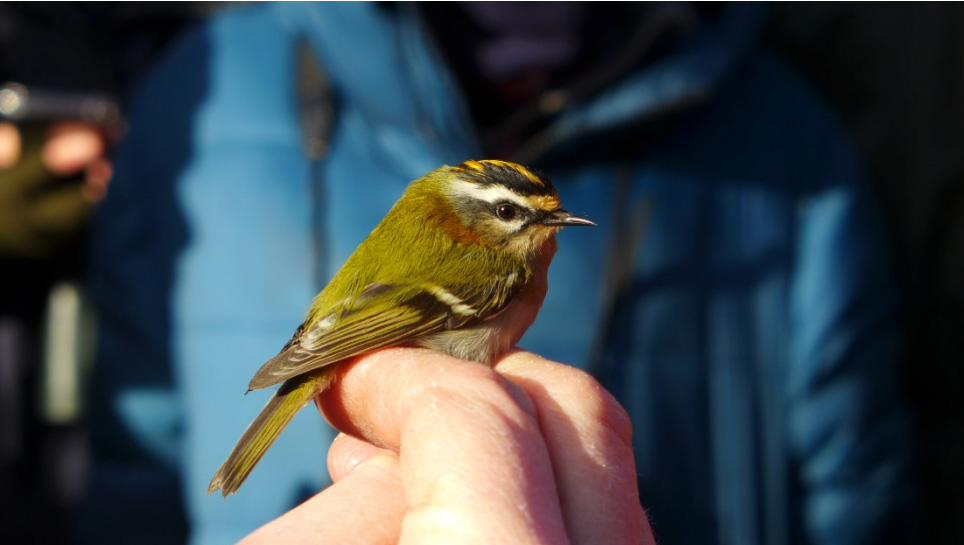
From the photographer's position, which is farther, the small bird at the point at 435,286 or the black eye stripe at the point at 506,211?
the black eye stripe at the point at 506,211

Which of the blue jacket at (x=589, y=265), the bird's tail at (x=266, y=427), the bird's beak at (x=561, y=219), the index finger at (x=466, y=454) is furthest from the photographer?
the blue jacket at (x=589, y=265)

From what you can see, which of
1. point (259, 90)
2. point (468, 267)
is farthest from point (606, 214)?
point (259, 90)

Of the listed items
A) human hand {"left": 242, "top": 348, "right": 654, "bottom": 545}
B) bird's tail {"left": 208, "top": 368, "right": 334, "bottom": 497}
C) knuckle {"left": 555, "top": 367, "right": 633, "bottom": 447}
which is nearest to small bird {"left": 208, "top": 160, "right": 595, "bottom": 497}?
bird's tail {"left": 208, "top": 368, "right": 334, "bottom": 497}

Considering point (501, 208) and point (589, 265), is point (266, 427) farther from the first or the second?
point (589, 265)

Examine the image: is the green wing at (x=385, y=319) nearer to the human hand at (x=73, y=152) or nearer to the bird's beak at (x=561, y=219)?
the bird's beak at (x=561, y=219)

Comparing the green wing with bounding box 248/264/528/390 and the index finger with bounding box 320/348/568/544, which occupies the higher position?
the green wing with bounding box 248/264/528/390

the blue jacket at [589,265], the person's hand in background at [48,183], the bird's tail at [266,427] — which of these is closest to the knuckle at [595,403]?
the bird's tail at [266,427]

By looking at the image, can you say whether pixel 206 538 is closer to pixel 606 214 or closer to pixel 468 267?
pixel 468 267

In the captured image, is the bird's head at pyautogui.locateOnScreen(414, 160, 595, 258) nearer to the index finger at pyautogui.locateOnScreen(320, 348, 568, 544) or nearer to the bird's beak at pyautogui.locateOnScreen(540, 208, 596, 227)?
the bird's beak at pyautogui.locateOnScreen(540, 208, 596, 227)
